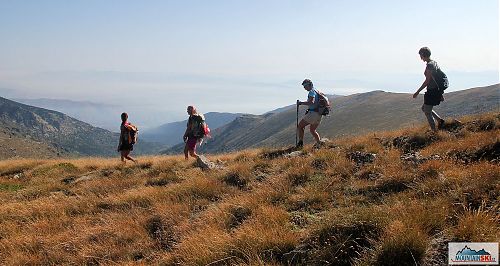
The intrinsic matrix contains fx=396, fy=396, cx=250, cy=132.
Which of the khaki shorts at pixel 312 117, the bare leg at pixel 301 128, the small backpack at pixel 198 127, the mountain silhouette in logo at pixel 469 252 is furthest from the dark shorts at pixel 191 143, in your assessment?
the mountain silhouette in logo at pixel 469 252

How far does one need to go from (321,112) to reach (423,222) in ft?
29.4

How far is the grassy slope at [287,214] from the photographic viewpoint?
491 centimetres

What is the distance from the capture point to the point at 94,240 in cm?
729

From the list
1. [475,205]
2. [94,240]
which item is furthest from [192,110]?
[475,205]

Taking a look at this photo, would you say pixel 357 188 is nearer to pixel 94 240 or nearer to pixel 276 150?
pixel 94 240

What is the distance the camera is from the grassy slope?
4.91 metres

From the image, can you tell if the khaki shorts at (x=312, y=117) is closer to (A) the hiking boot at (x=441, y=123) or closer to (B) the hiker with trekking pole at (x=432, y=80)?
(B) the hiker with trekking pole at (x=432, y=80)

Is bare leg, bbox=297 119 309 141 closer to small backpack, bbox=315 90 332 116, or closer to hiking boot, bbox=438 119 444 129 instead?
small backpack, bbox=315 90 332 116

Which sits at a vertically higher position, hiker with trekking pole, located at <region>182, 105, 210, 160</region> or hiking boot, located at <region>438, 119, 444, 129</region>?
hiking boot, located at <region>438, 119, 444, 129</region>

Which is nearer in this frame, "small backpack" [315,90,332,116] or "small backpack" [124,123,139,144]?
"small backpack" [315,90,332,116]

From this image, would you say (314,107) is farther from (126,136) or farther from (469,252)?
(469,252)

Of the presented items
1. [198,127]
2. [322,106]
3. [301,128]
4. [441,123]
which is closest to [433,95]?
[441,123]

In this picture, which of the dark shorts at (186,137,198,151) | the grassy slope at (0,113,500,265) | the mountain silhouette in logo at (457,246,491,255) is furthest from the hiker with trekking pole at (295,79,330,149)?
the mountain silhouette in logo at (457,246,491,255)

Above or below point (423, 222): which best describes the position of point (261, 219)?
below
